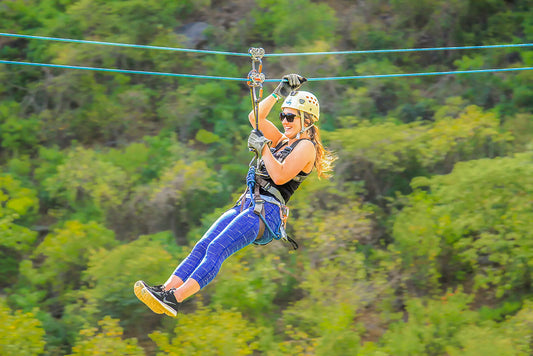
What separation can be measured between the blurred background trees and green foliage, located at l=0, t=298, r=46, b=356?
0.07 feet

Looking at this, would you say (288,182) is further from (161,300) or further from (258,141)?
(161,300)

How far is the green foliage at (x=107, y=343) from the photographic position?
34.8 ft

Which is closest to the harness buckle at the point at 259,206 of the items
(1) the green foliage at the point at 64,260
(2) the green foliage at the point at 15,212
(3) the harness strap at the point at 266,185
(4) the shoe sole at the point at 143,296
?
(3) the harness strap at the point at 266,185

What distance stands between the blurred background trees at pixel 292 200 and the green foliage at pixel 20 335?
0.07 feet

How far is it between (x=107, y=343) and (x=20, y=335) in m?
1.35

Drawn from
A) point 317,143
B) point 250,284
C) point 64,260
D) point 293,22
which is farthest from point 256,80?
point 293,22

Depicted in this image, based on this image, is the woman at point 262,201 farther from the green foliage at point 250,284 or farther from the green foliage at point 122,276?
the green foliage at point 122,276

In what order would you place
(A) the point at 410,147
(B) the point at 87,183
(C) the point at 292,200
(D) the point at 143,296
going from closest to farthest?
(D) the point at 143,296 < (C) the point at 292,200 < (A) the point at 410,147 < (B) the point at 87,183

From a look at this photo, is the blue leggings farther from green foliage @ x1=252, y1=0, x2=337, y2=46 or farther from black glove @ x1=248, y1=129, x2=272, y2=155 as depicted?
green foliage @ x1=252, y1=0, x2=337, y2=46

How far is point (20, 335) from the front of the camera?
11.0 m

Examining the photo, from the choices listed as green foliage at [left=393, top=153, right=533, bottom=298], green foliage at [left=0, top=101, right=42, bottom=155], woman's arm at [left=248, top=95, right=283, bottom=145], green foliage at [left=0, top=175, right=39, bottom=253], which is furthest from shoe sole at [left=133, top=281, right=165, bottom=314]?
green foliage at [left=0, top=101, right=42, bottom=155]

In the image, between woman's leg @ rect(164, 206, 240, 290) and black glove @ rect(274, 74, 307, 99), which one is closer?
woman's leg @ rect(164, 206, 240, 290)

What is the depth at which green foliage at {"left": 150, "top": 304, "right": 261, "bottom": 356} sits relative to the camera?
10.5 meters

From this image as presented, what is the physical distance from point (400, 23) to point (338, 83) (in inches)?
80.5
